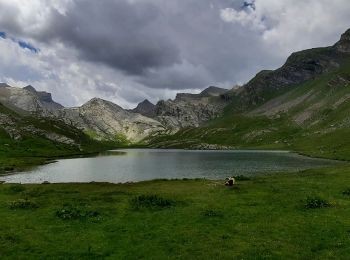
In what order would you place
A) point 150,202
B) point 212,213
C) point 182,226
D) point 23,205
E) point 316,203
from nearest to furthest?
point 182,226 → point 212,213 → point 316,203 → point 23,205 → point 150,202

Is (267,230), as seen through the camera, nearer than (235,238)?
No

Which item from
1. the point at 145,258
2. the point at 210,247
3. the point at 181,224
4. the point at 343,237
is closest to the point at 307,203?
the point at 343,237

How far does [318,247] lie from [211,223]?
1155 centimetres

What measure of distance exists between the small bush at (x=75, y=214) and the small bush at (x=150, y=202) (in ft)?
19.4

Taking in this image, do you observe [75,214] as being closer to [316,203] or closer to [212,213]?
[212,213]

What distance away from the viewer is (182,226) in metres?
38.2

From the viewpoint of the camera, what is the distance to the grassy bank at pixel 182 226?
30.4 m

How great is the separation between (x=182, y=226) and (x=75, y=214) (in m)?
12.6

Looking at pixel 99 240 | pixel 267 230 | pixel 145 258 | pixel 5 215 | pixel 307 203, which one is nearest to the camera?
pixel 145 258

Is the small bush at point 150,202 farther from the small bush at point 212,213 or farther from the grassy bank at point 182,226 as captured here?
the small bush at point 212,213

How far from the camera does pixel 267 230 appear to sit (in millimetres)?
36031

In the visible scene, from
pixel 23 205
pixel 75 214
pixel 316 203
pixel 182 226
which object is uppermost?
pixel 316 203

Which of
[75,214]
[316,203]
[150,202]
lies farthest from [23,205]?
[316,203]

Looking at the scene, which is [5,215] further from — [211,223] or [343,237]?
[343,237]
